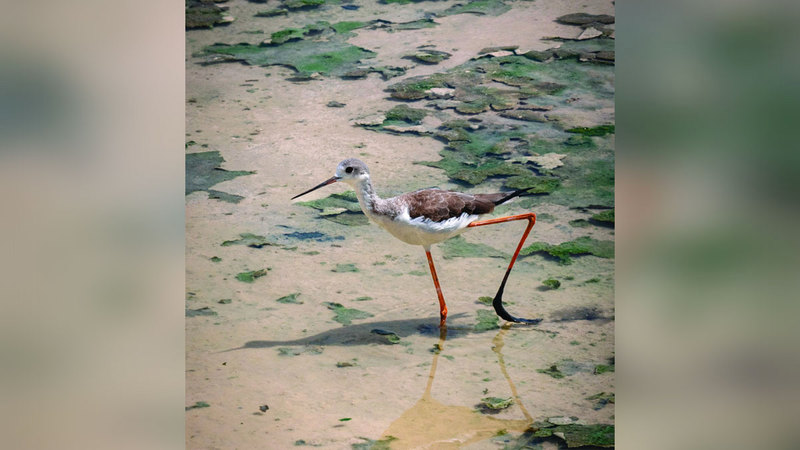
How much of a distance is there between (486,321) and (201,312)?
0.92 m

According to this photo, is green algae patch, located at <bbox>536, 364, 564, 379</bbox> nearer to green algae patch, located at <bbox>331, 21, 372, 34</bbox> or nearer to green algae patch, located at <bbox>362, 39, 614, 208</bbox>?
green algae patch, located at <bbox>362, 39, 614, 208</bbox>

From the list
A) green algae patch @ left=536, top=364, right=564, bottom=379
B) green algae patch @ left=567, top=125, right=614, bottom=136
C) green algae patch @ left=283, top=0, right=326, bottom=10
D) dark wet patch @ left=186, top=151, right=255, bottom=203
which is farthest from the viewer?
green algae patch @ left=283, top=0, right=326, bottom=10

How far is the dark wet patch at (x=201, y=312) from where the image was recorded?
2551mm

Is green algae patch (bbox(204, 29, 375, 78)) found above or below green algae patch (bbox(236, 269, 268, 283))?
above

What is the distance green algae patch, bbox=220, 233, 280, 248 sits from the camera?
9.49 ft

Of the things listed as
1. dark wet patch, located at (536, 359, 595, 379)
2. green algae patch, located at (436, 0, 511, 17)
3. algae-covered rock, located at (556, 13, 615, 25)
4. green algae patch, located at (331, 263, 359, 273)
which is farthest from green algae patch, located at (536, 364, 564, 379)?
green algae patch, located at (436, 0, 511, 17)

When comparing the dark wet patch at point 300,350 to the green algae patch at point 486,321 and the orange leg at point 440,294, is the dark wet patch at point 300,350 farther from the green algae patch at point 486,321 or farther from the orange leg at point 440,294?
the green algae patch at point 486,321

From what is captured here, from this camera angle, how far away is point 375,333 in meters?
2.49

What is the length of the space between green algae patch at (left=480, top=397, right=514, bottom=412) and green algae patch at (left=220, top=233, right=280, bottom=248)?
3.47 ft

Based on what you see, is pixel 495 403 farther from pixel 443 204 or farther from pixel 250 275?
pixel 250 275

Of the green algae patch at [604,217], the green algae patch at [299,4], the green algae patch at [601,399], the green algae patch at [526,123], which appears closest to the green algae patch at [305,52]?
the green algae patch at [299,4]
